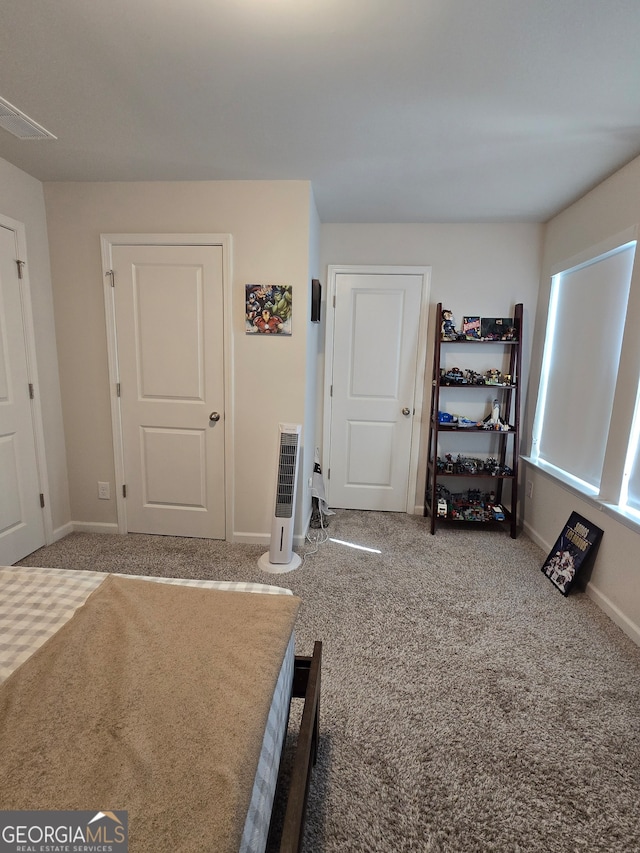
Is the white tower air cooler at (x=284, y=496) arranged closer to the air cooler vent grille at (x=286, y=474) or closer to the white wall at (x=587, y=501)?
the air cooler vent grille at (x=286, y=474)

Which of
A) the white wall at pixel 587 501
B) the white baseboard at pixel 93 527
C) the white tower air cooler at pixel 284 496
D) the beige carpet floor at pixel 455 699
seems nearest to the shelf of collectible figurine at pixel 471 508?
the white wall at pixel 587 501

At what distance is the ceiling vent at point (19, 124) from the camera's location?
1.67 meters

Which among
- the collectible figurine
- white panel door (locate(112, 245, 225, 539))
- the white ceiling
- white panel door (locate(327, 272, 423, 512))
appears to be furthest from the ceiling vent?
the collectible figurine

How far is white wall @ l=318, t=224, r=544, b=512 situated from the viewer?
3.03 m

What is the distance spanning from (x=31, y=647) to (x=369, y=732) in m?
1.13

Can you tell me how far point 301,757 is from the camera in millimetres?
896

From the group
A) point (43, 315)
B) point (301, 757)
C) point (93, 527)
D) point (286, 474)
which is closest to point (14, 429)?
point (43, 315)

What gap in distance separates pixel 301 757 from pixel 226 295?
236 centimetres

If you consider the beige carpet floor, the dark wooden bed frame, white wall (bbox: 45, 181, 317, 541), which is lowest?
the beige carpet floor

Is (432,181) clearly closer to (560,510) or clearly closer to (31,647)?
(560,510)

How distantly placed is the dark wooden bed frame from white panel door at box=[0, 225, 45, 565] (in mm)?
2175

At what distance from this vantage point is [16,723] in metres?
0.75

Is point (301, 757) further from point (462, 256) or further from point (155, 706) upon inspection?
point (462, 256)

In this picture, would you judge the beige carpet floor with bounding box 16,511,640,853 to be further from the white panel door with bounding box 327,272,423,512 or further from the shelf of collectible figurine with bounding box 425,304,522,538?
the white panel door with bounding box 327,272,423,512
